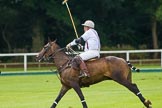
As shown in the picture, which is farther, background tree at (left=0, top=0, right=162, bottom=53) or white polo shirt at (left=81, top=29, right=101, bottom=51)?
background tree at (left=0, top=0, right=162, bottom=53)

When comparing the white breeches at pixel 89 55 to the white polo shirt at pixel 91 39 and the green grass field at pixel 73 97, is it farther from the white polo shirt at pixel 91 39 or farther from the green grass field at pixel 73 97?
the green grass field at pixel 73 97

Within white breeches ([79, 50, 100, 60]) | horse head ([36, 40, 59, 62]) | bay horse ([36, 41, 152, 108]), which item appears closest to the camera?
bay horse ([36, 41, 152, 108])

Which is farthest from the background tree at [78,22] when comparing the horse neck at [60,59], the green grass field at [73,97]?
the horse neck at [60,59]

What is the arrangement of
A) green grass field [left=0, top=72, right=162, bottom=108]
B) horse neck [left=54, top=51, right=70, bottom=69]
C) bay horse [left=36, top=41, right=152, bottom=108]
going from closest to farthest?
bay horse [left=36, top=41, right=152, bottom=108], horse neck [left=54, top=51, right=70, bottom=69], green grass field [left=0, top=72, right=162, bottom=108]

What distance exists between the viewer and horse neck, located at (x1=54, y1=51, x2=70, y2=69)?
51.2ft

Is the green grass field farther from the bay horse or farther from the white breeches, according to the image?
the white breeches

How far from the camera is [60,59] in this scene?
1573 centimetres

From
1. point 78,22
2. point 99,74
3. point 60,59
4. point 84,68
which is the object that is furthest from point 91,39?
point 78,22

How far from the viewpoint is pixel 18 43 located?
172 ft

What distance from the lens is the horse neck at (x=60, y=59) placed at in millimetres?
15613

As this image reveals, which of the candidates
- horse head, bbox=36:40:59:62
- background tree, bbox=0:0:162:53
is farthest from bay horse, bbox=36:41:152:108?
background tree, bbox=0:0:162:53

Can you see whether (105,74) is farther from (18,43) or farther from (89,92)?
(18,43)

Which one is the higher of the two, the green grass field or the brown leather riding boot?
the brown leather riding boot

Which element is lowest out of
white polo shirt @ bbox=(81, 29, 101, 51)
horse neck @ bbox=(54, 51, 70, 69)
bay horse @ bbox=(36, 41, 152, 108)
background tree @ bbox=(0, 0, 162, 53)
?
bay horse @ bbox=(36, 41, 152, 108)
